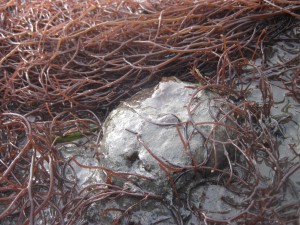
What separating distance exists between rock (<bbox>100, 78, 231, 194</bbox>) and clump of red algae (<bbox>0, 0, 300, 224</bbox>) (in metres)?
0.09

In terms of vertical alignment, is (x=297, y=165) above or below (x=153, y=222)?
above

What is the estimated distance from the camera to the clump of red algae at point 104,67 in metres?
1.85

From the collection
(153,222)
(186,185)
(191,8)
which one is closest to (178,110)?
(186,185)

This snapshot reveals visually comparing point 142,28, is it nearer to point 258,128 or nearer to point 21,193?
point 258,128

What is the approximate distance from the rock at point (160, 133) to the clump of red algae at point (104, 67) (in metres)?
0.09

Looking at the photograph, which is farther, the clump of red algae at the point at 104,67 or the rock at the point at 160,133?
the clump of red algae at the point at 104,67

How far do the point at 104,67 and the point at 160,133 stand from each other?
67 cm

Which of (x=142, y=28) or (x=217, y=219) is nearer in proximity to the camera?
(x=217, y=219)

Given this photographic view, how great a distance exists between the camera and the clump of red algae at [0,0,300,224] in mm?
1854

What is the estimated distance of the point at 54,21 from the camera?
2.50 meters

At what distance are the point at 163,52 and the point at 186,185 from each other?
32.7 inches

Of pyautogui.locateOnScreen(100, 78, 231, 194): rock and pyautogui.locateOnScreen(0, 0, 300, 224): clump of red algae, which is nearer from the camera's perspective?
pyautogui.locateOnScreen(100, 78, 231, 194): rock

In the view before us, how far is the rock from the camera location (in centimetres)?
168

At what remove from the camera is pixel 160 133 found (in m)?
1.76
